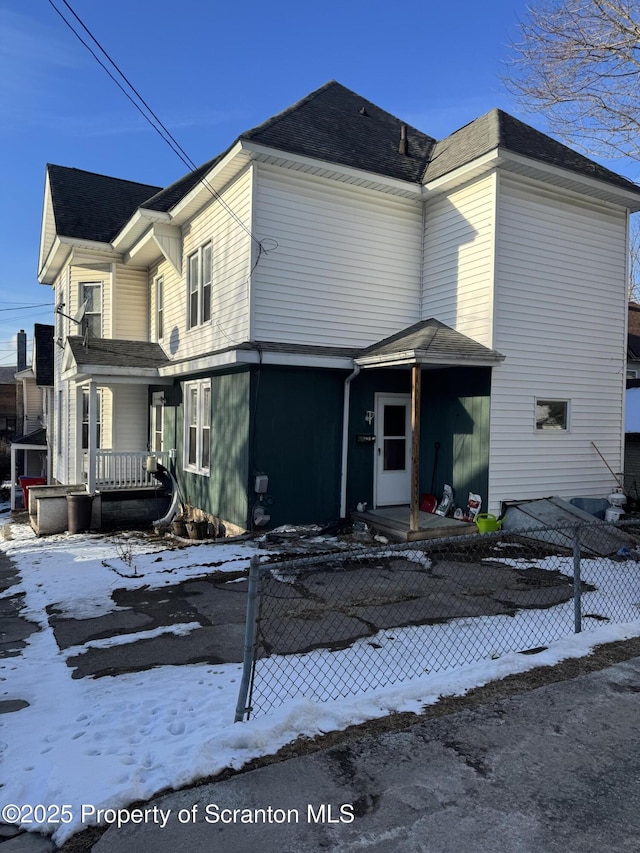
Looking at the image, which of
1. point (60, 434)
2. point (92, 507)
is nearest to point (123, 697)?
point (92, 507)

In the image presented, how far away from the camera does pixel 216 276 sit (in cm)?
1107

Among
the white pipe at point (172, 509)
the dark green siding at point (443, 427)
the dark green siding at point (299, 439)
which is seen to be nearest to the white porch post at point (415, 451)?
the dark green siding at point (443, 427)

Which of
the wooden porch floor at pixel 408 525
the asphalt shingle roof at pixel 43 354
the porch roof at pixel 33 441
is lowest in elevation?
the wooden porch floor at pixel 408 525

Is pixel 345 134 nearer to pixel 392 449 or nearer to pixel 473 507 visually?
pixel 392 449

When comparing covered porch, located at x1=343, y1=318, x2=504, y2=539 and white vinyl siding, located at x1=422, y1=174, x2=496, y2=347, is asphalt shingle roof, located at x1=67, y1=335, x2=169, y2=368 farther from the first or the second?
white vinyl siding, located at x1=422, y1=174, x2=496, y2=347

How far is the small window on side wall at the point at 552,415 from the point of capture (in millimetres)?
10281

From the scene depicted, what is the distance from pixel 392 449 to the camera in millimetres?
11047

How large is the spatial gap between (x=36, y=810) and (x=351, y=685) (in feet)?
7.38

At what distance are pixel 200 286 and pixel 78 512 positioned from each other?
215 inches

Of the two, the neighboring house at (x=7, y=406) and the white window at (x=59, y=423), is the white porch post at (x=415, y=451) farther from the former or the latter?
the neighboring house at (x=7, y=406)

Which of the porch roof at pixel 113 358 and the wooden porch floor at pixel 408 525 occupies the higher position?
the porch roof at pixel 113 358

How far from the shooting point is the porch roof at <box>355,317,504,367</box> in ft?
29.4

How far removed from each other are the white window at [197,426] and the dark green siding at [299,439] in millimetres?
2187

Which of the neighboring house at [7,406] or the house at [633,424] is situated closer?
the house at [633,424]
